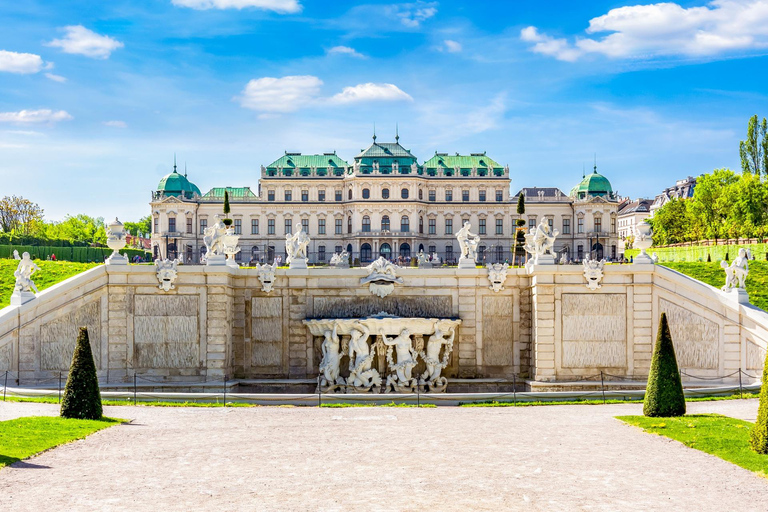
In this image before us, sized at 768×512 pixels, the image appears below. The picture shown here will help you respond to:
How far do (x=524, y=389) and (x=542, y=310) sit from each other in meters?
2.89

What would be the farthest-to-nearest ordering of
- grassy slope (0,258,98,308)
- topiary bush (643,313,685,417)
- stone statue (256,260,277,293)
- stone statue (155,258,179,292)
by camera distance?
grassy slope (0,258,98,308)
stone statue (256,260,277,293)
stone statue (155,258,179,292)
topiary bush (643,313,685,417)

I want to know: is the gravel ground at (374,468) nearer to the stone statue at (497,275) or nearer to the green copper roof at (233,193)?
the stone statue at (497,275)

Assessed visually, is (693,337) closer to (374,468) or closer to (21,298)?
(374,468)

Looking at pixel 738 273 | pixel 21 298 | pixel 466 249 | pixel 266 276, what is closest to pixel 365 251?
pixel 466 249

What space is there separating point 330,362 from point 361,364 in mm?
1153

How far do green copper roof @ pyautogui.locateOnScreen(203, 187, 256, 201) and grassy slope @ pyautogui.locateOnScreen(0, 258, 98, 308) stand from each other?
60.3m

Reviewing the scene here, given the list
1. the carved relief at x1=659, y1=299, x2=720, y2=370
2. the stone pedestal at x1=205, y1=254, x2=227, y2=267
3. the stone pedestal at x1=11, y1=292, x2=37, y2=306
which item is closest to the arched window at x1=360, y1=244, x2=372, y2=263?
the stone pedestal at x1=205, y1=254, x2=227, y2=267

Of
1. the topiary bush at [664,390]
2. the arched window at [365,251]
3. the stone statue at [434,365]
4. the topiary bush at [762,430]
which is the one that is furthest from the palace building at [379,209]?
the topiary bush at [762,430]

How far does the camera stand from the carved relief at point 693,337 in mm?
28922

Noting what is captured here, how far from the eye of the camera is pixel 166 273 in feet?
95.0

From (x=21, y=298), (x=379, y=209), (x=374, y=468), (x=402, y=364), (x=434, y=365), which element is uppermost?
A: (x=379, y=209)

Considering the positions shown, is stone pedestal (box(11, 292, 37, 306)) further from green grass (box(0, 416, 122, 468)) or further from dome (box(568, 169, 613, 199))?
dome (box(568, 169, 613, 199))

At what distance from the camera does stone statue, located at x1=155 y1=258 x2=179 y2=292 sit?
28875 mm

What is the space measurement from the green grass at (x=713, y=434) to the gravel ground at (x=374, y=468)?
0.35m
